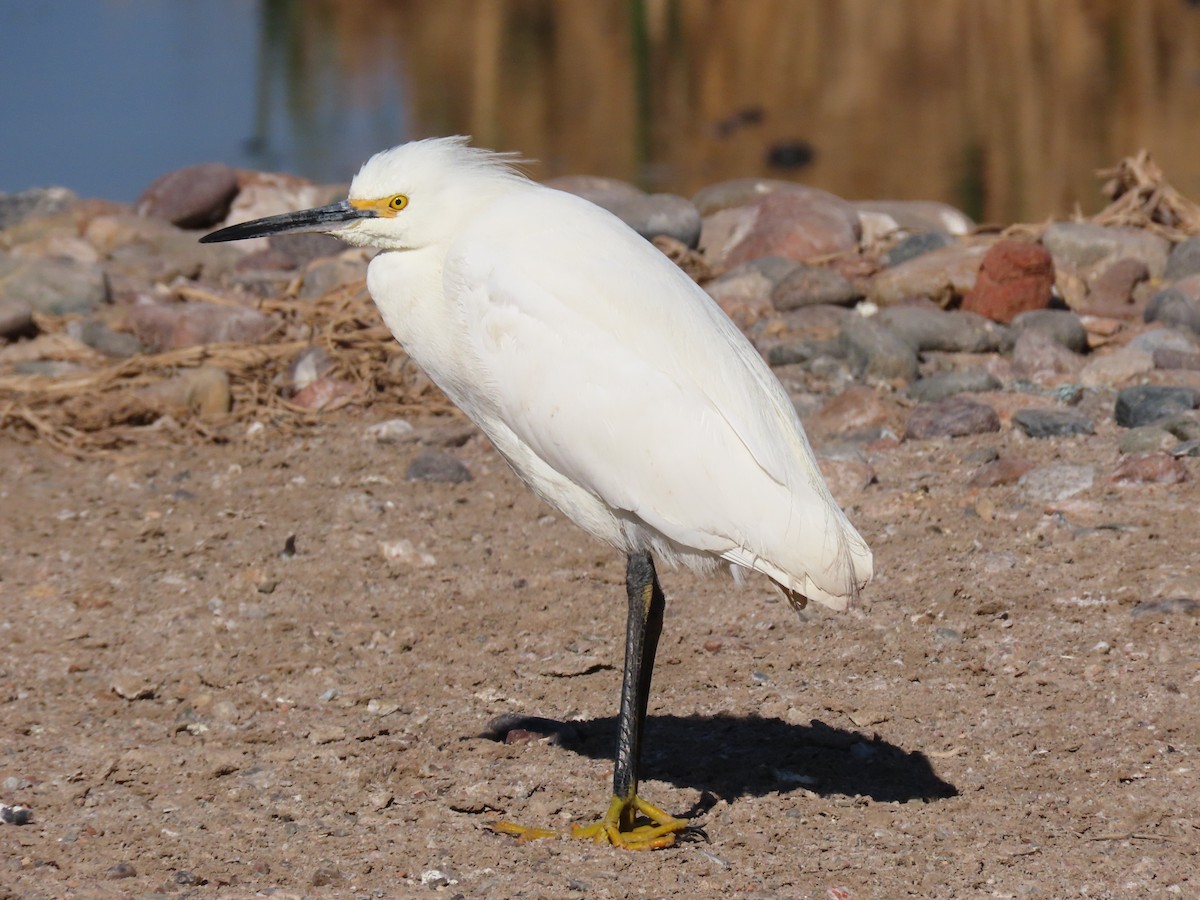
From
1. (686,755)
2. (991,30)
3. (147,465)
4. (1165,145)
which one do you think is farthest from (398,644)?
(991,30)

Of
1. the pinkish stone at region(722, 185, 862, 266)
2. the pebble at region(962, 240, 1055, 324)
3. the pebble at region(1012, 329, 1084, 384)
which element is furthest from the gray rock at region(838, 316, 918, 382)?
the pinkish stone at region(722, 185, 862, 266)

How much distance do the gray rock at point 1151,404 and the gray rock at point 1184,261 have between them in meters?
2.49

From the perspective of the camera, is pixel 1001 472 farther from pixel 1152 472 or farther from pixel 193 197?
pixel 193 197

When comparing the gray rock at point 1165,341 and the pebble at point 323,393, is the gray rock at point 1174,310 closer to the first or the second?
the gray rock at point 1165,341

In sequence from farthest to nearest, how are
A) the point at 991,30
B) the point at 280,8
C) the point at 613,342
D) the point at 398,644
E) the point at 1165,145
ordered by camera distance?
the point at 280,8, the point at 991,30, the point at 1165,145, the point at 398,644, the point at 613,342

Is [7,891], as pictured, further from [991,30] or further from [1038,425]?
[991,30]

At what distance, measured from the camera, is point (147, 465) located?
710 cm

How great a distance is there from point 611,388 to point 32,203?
10.3 meters

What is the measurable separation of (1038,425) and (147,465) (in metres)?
4.16

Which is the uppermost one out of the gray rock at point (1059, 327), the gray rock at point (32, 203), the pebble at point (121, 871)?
the gray rock at point (1059, 327)

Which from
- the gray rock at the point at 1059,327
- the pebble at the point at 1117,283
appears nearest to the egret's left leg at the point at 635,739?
the gray rock at the point at 1059,327

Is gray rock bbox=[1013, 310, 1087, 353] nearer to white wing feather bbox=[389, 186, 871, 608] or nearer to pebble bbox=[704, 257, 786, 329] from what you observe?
pebble bbox=[704, 257, 786, 329]

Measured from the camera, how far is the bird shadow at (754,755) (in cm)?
433

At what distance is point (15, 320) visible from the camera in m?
8.58
